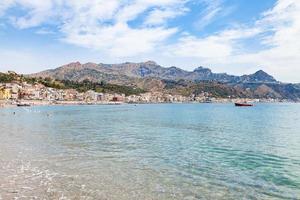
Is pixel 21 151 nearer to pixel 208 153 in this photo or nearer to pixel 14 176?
pixel 14 176

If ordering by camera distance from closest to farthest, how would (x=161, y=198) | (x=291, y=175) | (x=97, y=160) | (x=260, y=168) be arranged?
(x=161, y=198) → (x=291, y=175) → (x=260, y=168) → (x=97, y=160)

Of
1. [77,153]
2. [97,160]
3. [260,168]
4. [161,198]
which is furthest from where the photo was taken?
[77,153]

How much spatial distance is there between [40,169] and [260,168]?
1720 centimetres

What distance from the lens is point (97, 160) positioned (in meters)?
29.3

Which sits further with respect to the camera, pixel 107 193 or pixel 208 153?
pixel 208 153

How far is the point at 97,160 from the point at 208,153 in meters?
11.4

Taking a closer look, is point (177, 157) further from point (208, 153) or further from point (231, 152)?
point (231, 152)

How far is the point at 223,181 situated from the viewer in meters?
22.0

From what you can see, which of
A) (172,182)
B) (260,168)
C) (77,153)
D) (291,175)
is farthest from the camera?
(77,153)

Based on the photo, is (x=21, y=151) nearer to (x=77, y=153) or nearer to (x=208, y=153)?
(x=77, y=153)

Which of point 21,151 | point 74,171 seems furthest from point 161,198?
point 21,151

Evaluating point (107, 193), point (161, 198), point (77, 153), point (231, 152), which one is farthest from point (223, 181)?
point (77, 153)

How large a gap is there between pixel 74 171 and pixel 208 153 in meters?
14.6

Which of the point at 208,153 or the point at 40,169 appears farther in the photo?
the point at 208,153
